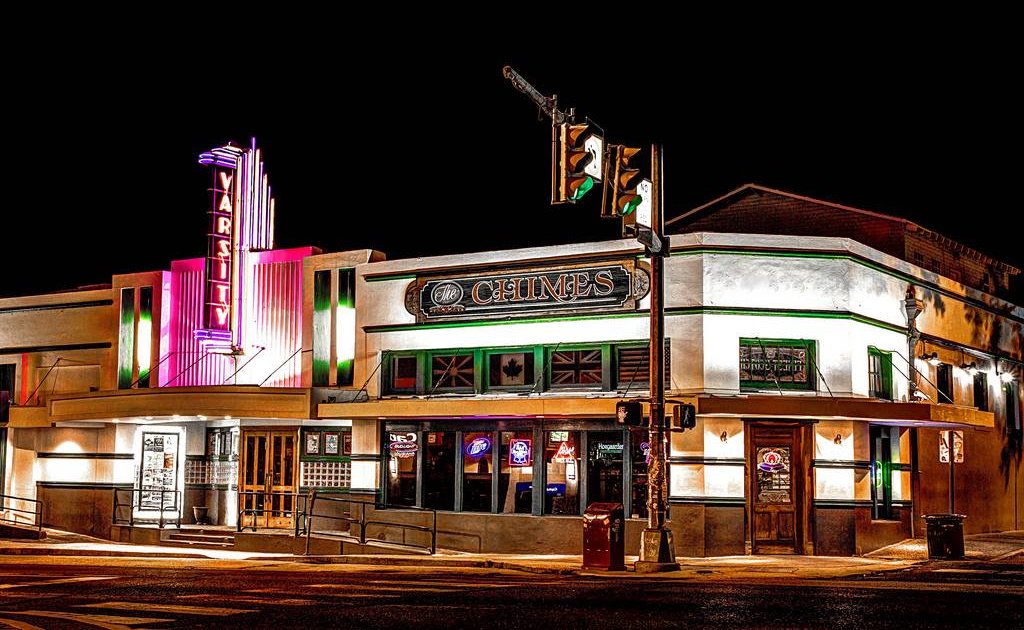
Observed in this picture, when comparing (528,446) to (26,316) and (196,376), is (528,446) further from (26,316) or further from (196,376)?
(26,316)

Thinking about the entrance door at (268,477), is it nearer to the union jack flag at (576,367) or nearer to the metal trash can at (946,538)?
the union jack flag at (576,367)

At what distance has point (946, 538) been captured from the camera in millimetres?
21703

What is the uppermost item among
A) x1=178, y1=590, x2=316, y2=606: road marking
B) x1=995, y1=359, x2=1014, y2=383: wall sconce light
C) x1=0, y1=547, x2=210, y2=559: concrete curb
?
x1=995, y1=359, x2=1014, y2=383: wall sconce light

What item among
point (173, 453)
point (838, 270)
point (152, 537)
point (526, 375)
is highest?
point (838, 270)

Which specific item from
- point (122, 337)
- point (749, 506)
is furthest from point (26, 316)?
point (749, 506)

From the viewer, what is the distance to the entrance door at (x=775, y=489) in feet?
74.5

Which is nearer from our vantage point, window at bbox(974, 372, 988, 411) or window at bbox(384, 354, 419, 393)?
window at bbox(384, 354, 419, 393)

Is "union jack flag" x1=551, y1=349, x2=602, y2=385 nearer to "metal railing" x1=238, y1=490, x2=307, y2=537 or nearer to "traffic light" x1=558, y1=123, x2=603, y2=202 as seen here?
"metal railing" x1=238, y1=490, x2=307, y2=537

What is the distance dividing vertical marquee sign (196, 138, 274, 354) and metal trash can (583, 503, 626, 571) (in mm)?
11340

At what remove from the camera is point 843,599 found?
45.1 ft

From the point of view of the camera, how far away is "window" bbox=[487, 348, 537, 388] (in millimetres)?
24891

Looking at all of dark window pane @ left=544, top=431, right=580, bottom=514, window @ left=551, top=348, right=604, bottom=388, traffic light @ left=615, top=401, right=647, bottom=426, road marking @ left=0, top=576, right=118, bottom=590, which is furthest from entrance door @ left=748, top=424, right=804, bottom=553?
road marking @ left=0, top=576, right=118, bottom=590

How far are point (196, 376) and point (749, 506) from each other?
13857 mm

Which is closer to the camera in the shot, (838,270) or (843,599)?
(843,599)
